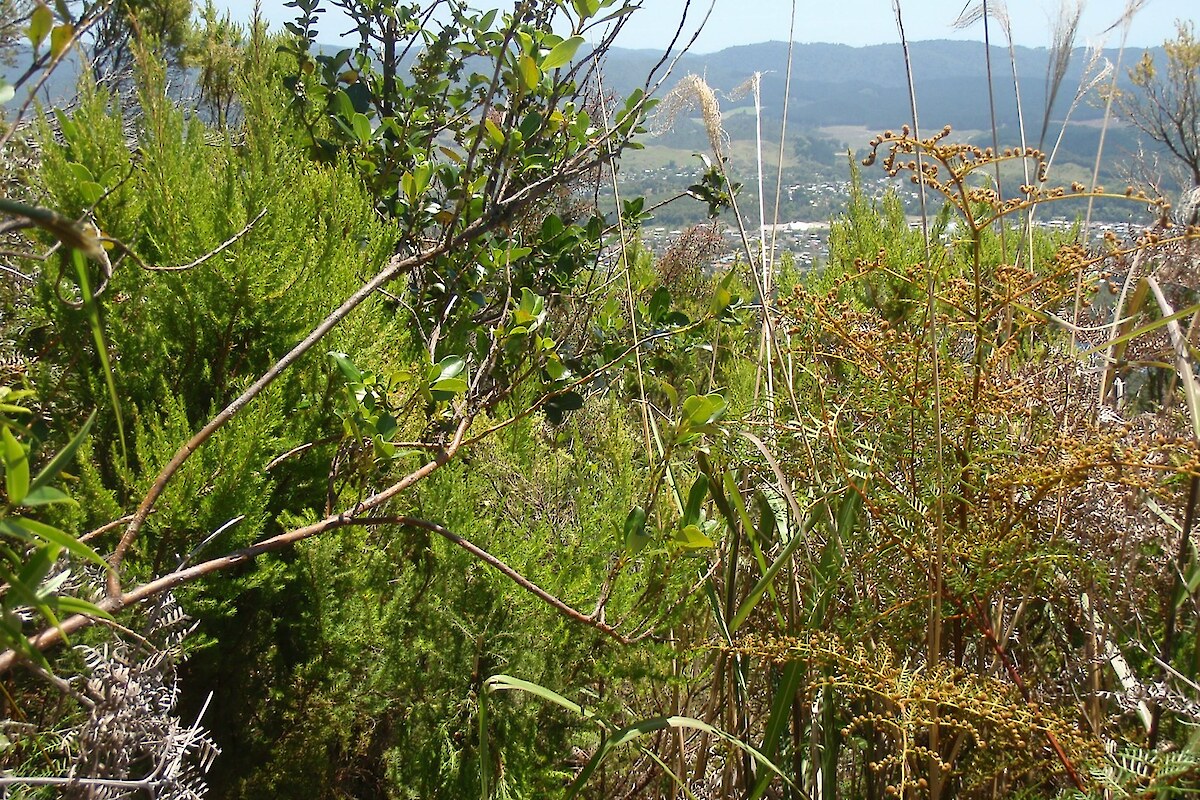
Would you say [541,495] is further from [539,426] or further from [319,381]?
[319,381]

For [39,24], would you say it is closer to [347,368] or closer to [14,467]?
[14,467]

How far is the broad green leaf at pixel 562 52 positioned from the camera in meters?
1.31

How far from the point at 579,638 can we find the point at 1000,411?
35.2 inches

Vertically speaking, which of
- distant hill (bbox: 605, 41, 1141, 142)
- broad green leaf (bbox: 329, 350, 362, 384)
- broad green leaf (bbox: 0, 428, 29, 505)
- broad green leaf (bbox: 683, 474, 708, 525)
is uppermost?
distant hill (bbox: 605, 41, 1141, 142)

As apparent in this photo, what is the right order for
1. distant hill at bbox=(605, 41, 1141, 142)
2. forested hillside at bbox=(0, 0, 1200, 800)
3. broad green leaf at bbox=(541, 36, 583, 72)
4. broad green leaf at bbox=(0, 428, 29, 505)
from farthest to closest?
1. distant hill at bbox=(605, 41, 1141, 142)
2. broad green leaf at bbox=(541, 36, 583, 72)
3. forested hillside at bbox=(0, 0, 1200, 800)
4. broad green leaf at bbox=(0, 428, 29, 505)

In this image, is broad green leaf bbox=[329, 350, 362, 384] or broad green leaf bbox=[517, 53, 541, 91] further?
broad green leaf bbox=[517, 53, 541, 91]

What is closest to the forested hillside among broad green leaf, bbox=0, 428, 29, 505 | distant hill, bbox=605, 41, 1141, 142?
broad green leaf, bbox=0, 428, 29, 505

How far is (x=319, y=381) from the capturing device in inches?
63.8

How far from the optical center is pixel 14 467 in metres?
0.52

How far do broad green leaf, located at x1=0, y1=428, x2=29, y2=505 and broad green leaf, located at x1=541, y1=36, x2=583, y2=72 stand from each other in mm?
1028

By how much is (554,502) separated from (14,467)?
1.35 m

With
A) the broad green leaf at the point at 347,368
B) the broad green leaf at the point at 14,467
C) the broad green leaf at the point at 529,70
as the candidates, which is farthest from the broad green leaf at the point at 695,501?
the broad green leaf at the point at 14,467

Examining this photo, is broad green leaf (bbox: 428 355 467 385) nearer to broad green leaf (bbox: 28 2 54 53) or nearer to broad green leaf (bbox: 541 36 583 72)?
broad green leaf (bbox: 541 36 583 72)

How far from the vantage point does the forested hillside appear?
1.06m
